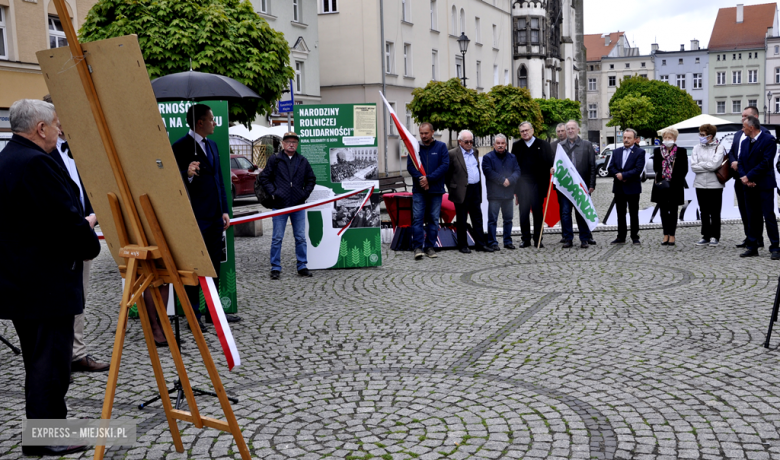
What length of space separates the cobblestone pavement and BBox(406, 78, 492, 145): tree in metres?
29.8

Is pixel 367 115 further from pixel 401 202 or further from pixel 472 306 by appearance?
pixel 472 306

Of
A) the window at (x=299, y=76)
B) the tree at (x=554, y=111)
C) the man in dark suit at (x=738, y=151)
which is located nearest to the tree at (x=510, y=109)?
the tree at (x=554, y=111)

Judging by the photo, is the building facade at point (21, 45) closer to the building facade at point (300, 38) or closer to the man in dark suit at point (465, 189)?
the building facade at point (300, 38)

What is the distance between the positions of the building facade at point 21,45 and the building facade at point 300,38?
10.9 m

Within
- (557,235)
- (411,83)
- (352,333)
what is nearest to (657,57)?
(411,83)

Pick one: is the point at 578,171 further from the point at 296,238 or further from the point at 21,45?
the point at 21,45

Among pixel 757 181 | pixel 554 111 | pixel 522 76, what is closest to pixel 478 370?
pixel 757 181

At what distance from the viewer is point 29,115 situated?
413cm

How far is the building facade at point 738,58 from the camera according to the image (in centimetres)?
10962

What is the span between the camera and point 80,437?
4.28 meters

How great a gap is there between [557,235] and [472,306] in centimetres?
703

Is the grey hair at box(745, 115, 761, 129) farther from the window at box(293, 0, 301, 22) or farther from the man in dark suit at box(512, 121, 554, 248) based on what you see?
the window at box(293, 0, 301, 22)

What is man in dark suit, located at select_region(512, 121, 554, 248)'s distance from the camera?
12824 mm

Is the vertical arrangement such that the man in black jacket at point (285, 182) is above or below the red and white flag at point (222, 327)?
above
